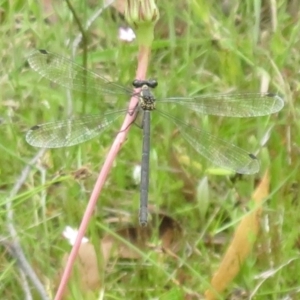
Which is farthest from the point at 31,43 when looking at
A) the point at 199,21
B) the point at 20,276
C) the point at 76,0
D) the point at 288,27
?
the point at 20,276

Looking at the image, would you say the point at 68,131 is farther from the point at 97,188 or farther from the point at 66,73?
the point at 97,188

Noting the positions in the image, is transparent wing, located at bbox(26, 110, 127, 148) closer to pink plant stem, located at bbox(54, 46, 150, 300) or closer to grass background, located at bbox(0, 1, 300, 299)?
grass background, located at bbox(0, 1, 300, 299)

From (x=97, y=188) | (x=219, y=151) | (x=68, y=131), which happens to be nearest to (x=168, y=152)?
(x=219, y=151)

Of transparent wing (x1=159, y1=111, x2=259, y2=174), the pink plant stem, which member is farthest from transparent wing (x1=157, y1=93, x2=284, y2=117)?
the pink plant stem

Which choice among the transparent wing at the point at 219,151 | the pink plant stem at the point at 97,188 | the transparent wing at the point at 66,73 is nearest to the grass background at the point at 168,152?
the transparent wing at the point at 219,151

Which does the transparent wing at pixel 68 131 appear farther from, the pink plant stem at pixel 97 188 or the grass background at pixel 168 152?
the pink plant stem at pixel 97 188
